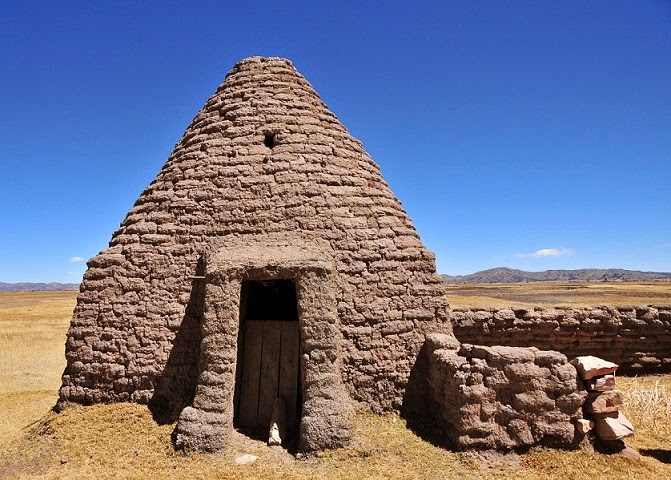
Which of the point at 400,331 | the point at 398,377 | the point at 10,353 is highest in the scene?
the point at 400,331

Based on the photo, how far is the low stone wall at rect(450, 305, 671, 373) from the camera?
8016 mm

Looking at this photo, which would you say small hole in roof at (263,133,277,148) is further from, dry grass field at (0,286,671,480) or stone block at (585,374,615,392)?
stone block at (585,374,615,392)

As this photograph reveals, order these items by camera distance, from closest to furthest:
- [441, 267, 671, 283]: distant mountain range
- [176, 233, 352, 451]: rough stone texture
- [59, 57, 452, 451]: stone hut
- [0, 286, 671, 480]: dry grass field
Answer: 1. [0, 286, 671, 480]: dry grass field
2. [176, 233, 352, 451]: rough stone texture
3. [59, 57, 452, 451]: stone hut
4. [441, 267, 671, 283]: distant mountain range

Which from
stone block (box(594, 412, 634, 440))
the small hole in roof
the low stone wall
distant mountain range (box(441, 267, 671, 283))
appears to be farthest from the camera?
distant mountain range (box(441, 267, 671, 283))

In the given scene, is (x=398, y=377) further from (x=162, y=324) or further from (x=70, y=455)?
(x=70, y=455)

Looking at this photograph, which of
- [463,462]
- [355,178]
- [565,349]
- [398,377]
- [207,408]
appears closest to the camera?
→ [463,462]

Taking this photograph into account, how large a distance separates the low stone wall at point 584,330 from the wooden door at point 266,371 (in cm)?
312

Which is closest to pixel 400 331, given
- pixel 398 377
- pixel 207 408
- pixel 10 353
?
pixel 398 377

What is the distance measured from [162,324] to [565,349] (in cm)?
760

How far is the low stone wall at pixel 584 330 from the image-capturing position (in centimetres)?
802

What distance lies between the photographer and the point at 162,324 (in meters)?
6.49

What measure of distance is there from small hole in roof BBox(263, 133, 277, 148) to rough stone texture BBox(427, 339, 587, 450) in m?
4.77

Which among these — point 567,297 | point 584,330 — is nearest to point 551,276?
point 567,297

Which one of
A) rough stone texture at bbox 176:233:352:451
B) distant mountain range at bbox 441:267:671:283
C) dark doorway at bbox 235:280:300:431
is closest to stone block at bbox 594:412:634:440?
rough stone texture at bbox 176:233:352:451
